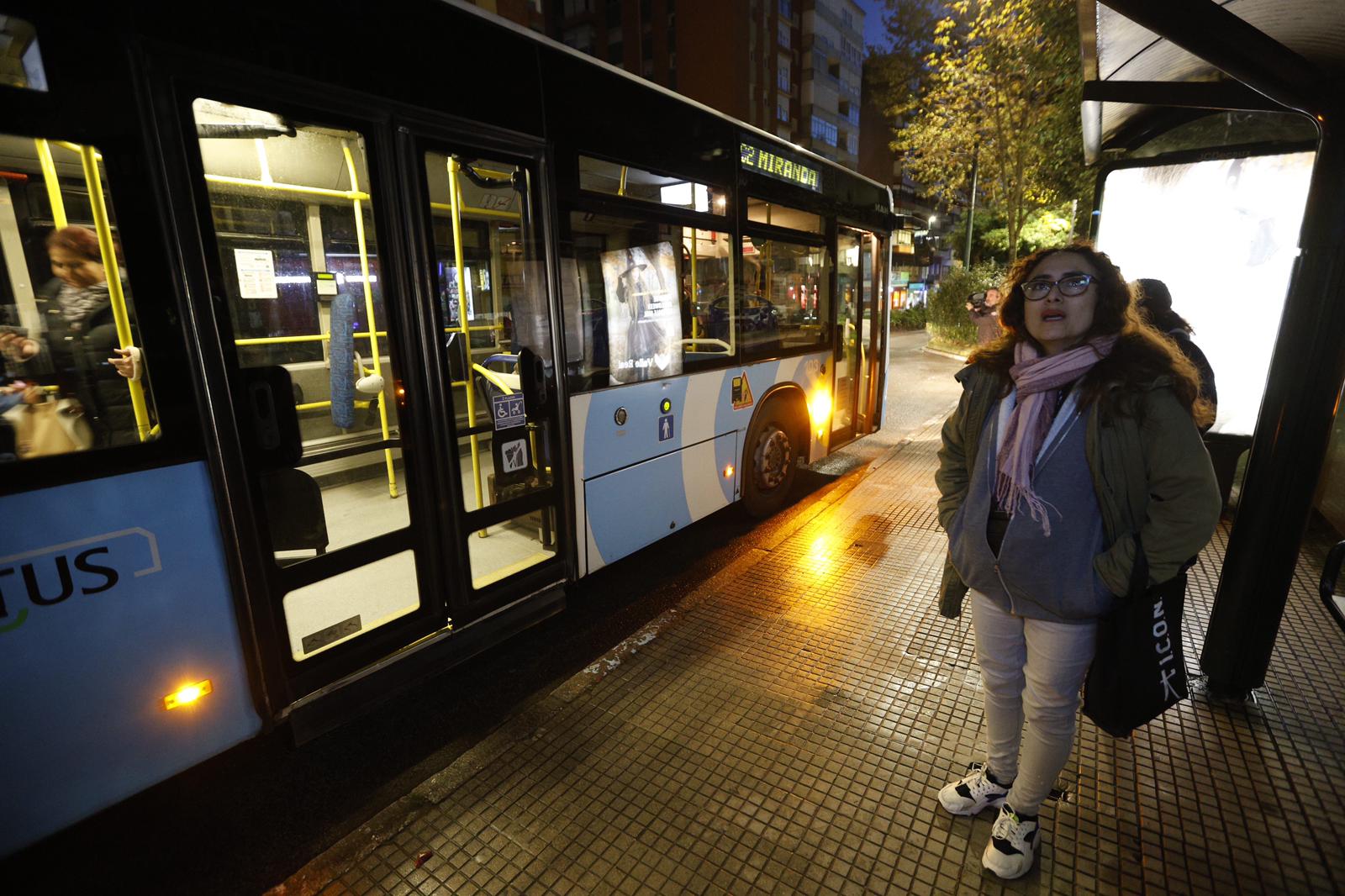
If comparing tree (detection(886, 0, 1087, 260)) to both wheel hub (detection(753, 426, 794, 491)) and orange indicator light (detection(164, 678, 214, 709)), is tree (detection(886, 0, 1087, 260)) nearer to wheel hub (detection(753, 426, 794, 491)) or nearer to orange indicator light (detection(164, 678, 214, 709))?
wheel hub (detection(753, 426, 794, 491))

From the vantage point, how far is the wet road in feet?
7.38

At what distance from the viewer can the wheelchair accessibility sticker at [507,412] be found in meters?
3.27

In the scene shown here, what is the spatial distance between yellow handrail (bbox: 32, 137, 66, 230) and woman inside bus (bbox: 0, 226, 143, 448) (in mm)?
34

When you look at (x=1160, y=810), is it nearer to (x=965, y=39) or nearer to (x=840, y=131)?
(x=965, y=39)

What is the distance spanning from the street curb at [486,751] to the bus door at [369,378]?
1.91ft

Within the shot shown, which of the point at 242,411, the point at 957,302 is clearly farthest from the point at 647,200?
the point at 957,302

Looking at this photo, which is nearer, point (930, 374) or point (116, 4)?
point (116, 4)

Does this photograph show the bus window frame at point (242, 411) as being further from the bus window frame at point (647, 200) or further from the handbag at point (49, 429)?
the bus window frame at point (647, 200)

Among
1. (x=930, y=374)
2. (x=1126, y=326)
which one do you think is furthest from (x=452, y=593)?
(x=930, y=374)

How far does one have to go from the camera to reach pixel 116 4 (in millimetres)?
1960

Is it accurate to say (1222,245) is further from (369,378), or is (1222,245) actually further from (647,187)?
(369,378)

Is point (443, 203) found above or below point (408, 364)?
above

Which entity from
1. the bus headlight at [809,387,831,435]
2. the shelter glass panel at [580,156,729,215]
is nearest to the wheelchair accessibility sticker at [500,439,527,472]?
the shelter glass panel at [580,156,729,215]

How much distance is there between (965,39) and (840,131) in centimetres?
3541
